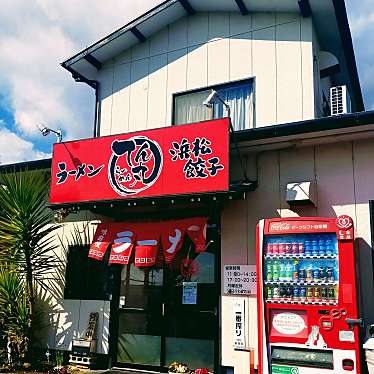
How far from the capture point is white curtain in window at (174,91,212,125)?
9531 millimetres

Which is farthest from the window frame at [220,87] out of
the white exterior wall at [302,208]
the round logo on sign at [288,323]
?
the round logo on sign at [288,323]

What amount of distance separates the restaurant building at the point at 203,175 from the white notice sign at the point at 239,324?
23 millimetres

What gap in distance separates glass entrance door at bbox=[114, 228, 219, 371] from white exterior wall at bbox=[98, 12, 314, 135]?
3125 mm

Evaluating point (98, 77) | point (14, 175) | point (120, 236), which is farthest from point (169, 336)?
point (98, 77)

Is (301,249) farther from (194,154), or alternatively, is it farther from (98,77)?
(98,77)

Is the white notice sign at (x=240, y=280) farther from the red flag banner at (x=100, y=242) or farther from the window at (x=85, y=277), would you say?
the window at (x=85, y=277)

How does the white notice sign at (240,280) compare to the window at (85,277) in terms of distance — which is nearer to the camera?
the white notice sign at (240,280)

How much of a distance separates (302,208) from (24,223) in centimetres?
512

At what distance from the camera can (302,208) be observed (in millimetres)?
7125

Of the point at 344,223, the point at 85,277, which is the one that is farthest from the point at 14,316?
the point at 344,223

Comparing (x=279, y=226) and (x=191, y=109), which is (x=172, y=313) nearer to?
(x=279, y=226)

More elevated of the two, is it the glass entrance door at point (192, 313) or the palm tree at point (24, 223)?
the palm tree at point (24, 223)

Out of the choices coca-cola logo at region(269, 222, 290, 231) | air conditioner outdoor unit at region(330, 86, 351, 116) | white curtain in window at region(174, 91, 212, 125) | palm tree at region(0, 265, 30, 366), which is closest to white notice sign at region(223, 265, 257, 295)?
coca-cola logo at region(269, 222, 290, 231)

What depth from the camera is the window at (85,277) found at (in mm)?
8664
